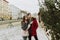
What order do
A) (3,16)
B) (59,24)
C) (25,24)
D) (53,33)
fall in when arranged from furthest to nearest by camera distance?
(3,16), (25,24), (53,33), (59,24)

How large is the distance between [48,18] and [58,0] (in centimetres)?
46

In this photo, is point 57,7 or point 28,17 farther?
point 28,17

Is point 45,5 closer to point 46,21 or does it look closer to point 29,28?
point 46,21

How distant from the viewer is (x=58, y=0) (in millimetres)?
5863

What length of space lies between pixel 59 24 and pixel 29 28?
17.2 feet

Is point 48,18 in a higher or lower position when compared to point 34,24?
higher

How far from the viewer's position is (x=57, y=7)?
5863mm

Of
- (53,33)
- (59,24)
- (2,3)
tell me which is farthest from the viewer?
(2,3)

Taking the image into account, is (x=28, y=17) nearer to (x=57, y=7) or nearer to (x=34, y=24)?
(x=34, y=24)

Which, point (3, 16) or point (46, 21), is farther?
point (3, 16)

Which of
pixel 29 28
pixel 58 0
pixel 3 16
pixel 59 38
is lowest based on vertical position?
pixel 3 16

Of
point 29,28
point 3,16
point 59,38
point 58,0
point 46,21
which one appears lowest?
point 3,16

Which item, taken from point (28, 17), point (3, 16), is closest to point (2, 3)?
point (3, 16)

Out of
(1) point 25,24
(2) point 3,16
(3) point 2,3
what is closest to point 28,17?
(1) point 25,24
